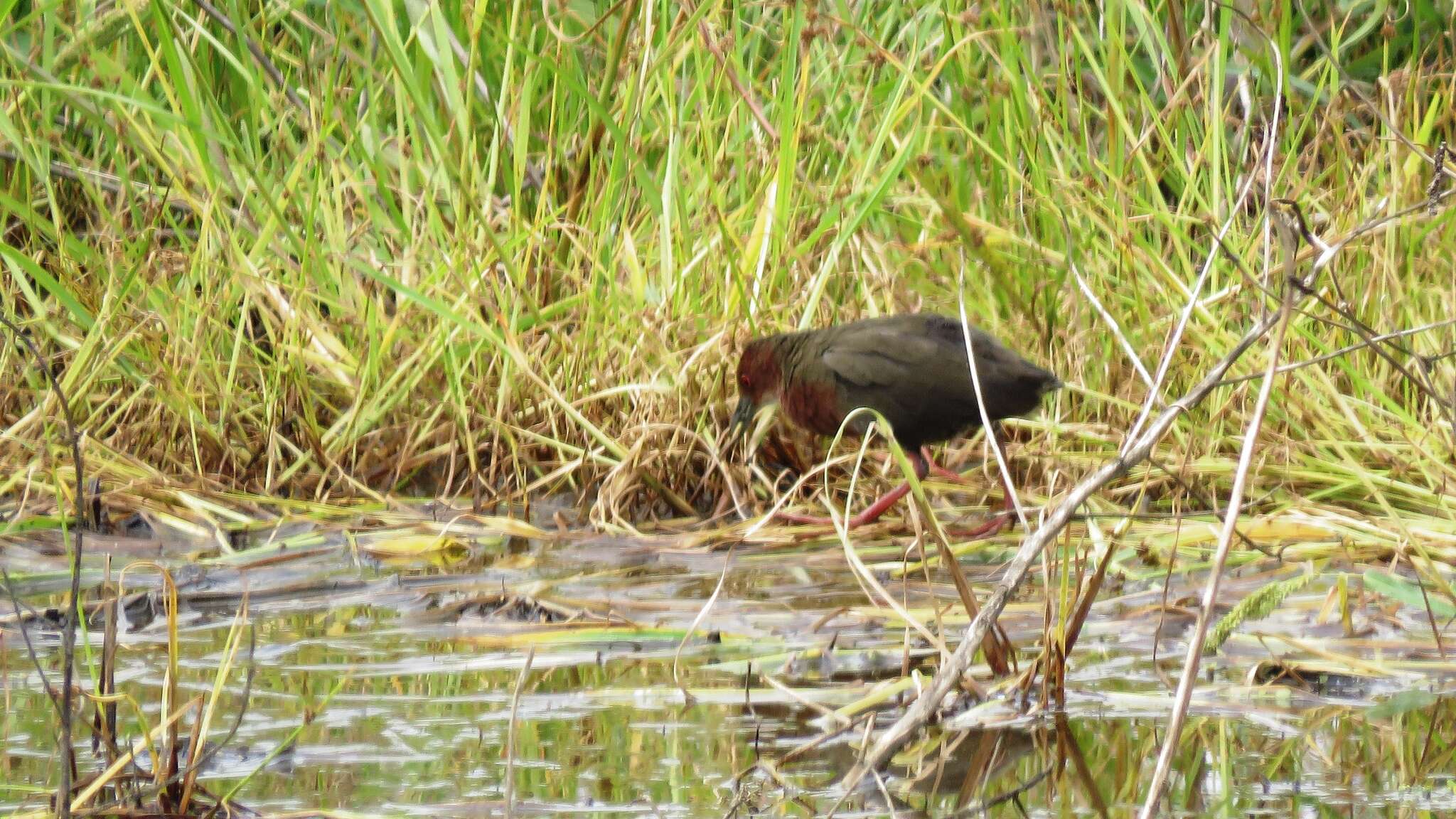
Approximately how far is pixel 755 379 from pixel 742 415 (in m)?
0.11

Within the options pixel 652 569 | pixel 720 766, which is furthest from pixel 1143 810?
pixel 652 569

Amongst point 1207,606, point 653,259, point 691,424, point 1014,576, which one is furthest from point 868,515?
point 1207,606

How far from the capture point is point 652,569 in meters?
3.96

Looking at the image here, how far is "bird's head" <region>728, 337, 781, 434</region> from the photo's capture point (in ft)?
14.8

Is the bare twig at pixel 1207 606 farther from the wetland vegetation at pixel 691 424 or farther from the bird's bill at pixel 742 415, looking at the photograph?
the bird's bill at pixel 742 415

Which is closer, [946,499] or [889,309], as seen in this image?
[946,499]

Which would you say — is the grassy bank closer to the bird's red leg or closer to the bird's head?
the bird's head

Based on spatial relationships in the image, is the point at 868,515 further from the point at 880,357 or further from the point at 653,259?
the point at 653,259

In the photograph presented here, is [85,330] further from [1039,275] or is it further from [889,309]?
[1039,275]

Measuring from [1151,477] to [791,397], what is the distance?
835 millimetres

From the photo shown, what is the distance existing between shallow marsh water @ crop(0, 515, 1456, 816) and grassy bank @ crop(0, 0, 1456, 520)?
0.66m

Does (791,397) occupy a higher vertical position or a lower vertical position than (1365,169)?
lower

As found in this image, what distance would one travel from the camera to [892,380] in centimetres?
440

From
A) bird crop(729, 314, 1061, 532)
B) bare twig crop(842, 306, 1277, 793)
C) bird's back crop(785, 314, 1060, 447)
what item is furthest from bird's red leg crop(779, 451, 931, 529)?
bare twig crop(842, 306, 1277, 793)
